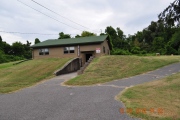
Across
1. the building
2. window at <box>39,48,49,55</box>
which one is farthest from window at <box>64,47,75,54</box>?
window at <box>39,48,49,55</box>

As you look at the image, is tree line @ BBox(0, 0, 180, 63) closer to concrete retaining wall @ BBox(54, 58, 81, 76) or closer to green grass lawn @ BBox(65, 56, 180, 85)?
green grass lawn @ BBox(65, 56, 180, 85)

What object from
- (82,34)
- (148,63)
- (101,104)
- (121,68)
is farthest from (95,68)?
(82,34)

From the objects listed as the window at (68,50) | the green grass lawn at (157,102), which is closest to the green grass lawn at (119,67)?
the green grass lawn at (157,102)

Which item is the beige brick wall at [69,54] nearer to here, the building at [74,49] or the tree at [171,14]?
the building at [74,49]

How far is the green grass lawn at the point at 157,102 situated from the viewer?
527 centimetres

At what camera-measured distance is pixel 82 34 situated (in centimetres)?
5053

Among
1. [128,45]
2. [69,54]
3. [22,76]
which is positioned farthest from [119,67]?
[128,45]

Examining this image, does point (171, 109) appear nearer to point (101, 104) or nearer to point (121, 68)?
point (101, 104)

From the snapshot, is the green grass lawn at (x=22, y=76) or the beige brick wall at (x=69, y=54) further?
the beige brick wall at (x=69, y=54)

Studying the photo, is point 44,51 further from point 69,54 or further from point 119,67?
point 119,67

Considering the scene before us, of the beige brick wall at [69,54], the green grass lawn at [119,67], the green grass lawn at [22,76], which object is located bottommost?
the green grass lawn at [22,76]

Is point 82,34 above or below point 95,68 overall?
above

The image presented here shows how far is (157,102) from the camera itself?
6.73 meters

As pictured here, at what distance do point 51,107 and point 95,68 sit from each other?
10.5 m
